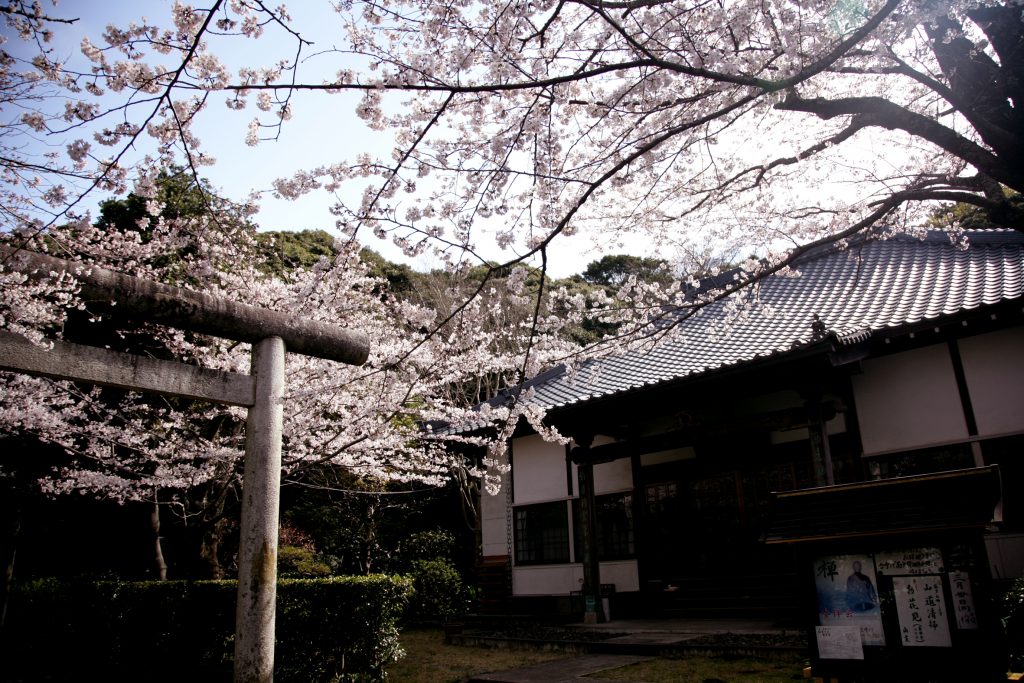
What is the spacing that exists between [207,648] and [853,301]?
10.6 meters

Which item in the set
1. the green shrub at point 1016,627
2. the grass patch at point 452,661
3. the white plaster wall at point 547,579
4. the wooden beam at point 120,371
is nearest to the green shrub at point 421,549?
the white plaster wall at point 547,579

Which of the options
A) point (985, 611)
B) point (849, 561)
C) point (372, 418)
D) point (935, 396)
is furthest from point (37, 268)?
point (935, 396)

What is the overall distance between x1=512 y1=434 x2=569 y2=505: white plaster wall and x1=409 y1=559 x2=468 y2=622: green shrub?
221 cm

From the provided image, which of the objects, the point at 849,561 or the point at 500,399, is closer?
the point at 849,561

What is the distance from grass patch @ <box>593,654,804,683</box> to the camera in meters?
5.94

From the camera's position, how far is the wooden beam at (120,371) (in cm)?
382

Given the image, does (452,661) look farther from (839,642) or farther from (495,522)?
(839,642)

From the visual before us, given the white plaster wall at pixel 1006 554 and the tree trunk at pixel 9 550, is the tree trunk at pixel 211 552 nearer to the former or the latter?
the tree trunk at pixel 9 550

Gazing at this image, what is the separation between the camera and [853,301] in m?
Answer: 10.5

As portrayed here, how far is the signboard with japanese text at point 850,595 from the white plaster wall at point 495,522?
939 centimetres

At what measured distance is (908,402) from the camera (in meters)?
8.42

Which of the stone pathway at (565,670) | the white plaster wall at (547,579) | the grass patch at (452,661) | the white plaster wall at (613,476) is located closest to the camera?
the stone pathway at (565,670)

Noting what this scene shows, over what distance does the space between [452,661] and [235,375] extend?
5830mm

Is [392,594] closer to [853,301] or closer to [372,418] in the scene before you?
[372,418]
